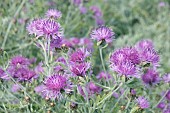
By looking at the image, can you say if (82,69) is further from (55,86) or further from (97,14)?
(97,14)

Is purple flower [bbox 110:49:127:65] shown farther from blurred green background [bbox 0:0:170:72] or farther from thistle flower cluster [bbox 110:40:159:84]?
blurred green background [bbox 0:0:170:72]

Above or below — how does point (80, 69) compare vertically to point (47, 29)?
below

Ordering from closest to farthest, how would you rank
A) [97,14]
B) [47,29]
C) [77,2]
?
[47,29], [77,2], [97,14]

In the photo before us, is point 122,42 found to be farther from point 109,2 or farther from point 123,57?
point 123,57

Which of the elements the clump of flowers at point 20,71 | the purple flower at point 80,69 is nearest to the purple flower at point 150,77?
the purple flower at point 80,69

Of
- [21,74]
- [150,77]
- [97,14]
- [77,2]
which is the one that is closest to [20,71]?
[21,74]

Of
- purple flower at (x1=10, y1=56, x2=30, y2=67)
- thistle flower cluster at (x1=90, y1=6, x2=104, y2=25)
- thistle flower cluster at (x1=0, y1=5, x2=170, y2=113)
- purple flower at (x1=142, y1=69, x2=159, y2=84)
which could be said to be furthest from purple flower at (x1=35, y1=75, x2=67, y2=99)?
thistle flower cluster at (x1=90, y1=6, x2=104, y2=25)
